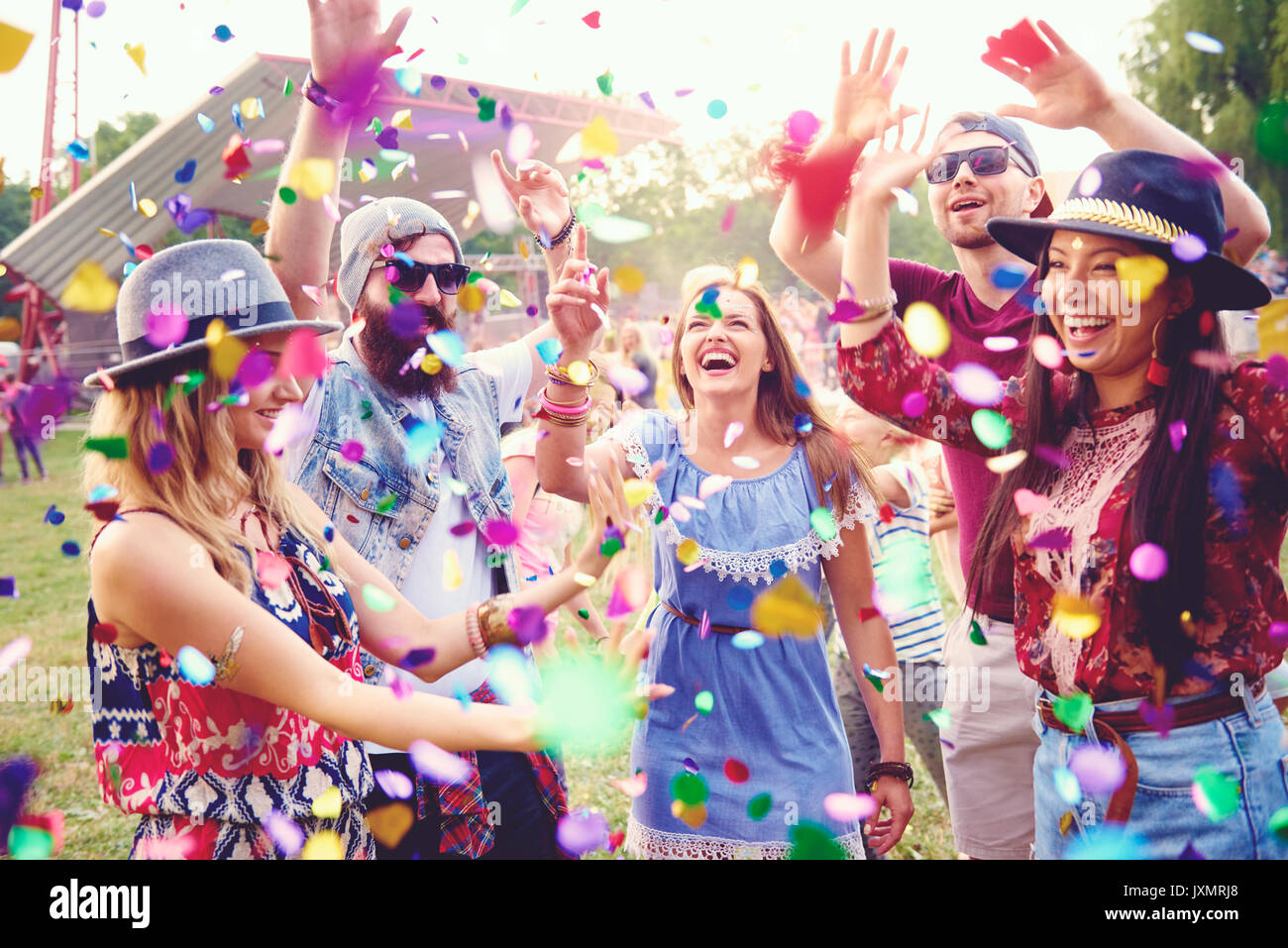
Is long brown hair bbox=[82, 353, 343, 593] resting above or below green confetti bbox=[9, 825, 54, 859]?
above

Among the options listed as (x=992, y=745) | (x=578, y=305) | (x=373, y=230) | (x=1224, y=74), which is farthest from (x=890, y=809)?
(x=1224, y=74)

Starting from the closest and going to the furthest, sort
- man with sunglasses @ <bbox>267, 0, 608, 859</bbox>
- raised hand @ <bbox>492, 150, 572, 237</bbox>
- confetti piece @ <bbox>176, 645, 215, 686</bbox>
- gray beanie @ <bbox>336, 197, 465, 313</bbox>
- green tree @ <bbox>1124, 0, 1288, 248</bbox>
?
confetti piece @ <bbox>176, 645, 215, 686</bbox> → man with sunglasses @ <bbox>267, 0, 608, 859</bbox> → gray beanie @ <bbox>336, 197, 465, 313</bbox> → raised hand @ <bbox>492, 150, 572, 237</bbox> → green tree @ <bbox>1124, 0, 1288, 248</bbox>

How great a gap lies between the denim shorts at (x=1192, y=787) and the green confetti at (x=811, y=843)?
0.57m

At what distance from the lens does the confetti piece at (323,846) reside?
1.67 metres

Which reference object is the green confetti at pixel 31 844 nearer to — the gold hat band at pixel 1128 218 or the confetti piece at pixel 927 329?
the confetti piece at pixel 927 329

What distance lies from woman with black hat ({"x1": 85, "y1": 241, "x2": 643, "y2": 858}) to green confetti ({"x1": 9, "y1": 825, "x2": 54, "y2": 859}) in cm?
39

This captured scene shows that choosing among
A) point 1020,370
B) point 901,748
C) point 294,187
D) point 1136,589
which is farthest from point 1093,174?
point 294,187

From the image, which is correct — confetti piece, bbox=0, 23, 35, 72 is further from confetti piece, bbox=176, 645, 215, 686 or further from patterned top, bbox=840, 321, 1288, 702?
patterned top, bbox=840, 321, 1288, 702

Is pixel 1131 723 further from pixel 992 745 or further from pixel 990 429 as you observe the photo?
pixel 992 745

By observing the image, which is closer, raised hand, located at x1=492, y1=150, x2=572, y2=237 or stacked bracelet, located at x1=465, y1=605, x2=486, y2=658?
stacked bracelet, located at x1=465, y1=605, x2=486, y2=658

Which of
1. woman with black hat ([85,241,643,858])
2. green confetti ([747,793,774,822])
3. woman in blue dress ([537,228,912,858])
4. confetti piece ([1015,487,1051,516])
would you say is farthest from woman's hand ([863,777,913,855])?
woman with black hat ([85,241,643,858])

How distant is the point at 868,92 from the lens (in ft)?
5.95

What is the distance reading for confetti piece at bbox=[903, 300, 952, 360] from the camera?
245 centimetres

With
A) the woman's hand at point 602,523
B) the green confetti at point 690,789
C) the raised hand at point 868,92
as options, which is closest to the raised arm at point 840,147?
the raised hand at point 868,92
